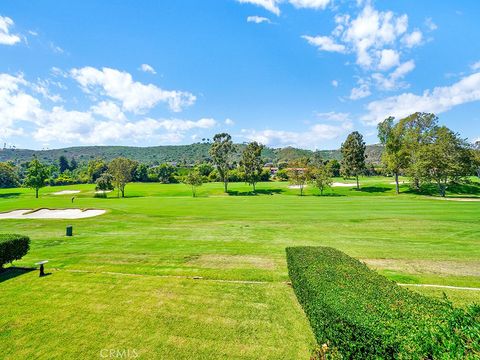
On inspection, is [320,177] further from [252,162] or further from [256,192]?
[252,162]

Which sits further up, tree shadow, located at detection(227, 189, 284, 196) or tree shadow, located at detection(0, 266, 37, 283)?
tree shadow, located at detection(0, 266, 37, 283)

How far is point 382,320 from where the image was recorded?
16.9ft

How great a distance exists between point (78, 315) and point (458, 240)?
2242 centimetres

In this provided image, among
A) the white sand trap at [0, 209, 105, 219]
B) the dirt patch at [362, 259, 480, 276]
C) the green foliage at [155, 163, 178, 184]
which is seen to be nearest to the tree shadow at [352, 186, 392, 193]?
the dirt patch at [362, 259, 480, 276]

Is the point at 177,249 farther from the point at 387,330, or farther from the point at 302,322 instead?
the point at 387,330

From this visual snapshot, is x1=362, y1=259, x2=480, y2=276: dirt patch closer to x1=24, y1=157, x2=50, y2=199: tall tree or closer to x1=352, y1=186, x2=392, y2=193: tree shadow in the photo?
x1=352, y1=186, x2=392, y2=193: tree shadow

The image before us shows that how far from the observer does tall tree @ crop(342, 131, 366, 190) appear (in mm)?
73938

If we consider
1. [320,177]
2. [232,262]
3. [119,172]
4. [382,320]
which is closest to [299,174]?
[320,177]

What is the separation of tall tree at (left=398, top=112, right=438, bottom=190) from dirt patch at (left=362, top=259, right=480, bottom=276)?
52.5 m

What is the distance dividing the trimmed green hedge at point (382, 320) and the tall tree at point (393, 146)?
65.2m

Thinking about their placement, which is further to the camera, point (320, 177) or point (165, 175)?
point (165, 175)

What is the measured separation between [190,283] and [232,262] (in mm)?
3483

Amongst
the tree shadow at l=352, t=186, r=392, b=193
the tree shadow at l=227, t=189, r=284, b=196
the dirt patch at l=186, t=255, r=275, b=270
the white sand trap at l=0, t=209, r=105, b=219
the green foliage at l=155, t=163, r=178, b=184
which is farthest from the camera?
the green foliage at l=155, t=163, r=178, b=184

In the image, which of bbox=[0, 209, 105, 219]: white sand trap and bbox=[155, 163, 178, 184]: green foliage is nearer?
bbox=[0, 209, 105, 219]: white sand trap
